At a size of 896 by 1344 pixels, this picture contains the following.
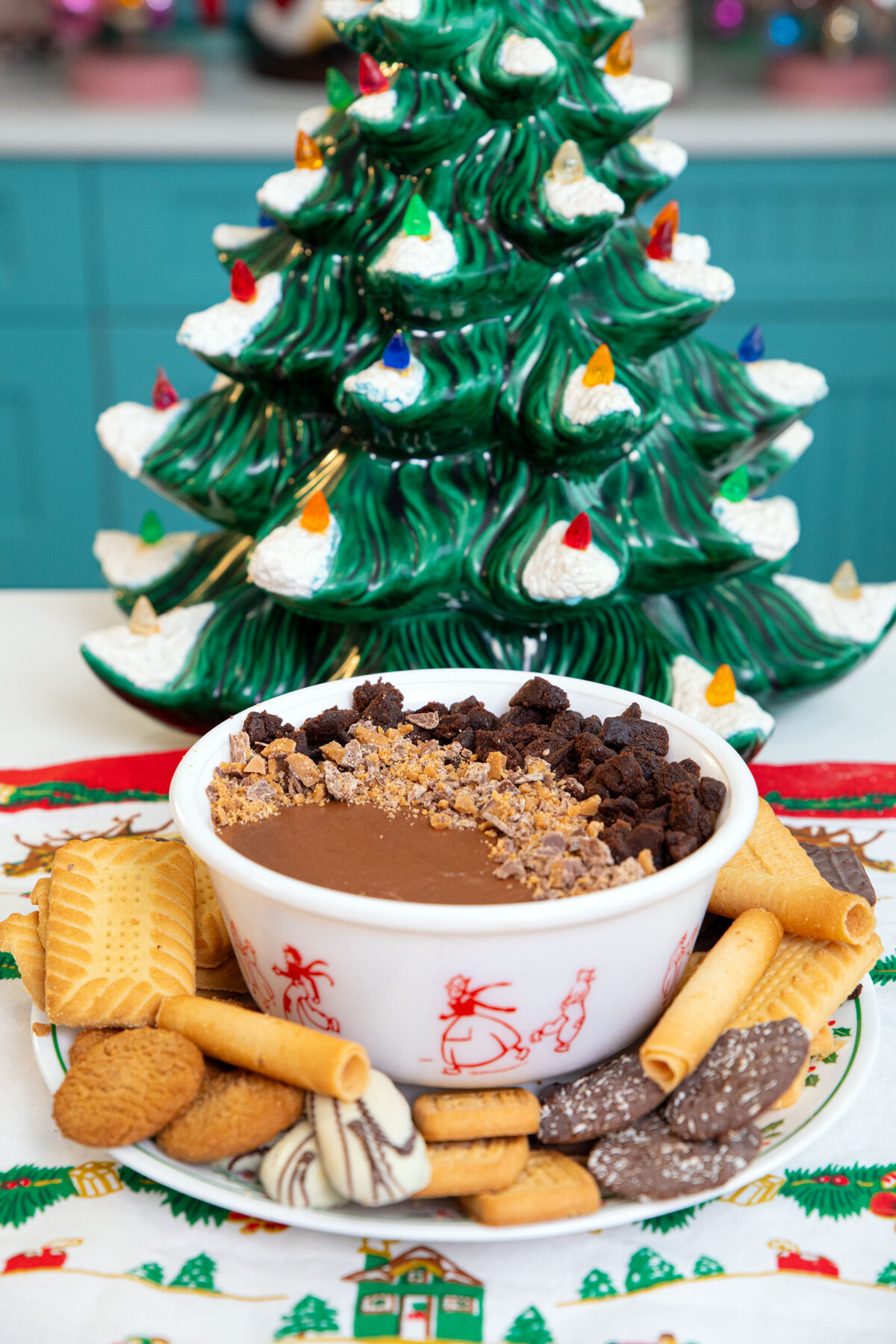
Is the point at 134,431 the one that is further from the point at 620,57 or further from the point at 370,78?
the point at 620,57

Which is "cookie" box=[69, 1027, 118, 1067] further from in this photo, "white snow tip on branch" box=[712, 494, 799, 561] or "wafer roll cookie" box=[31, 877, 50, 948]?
"white snow tip on branch" box=[712, 494, 799, 561]

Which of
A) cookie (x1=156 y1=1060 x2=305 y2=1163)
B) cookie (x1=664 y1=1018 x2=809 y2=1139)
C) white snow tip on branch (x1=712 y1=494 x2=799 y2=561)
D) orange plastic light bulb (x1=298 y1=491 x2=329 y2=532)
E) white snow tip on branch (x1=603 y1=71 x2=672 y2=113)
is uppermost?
white snow tip on branch (x1=603 y1=71 x2=672 y2=113)

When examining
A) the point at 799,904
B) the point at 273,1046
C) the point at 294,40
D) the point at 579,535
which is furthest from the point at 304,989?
the point at 294,40

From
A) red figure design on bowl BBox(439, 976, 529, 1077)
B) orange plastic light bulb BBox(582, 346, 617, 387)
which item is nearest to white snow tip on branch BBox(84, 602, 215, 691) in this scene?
orange plastic light bulb BBox(582, 346, 617, 387)

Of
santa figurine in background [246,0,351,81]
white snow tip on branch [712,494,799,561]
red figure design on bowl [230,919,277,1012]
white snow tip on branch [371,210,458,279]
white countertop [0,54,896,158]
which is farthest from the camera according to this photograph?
santa figurine in background [246,0,351,81]

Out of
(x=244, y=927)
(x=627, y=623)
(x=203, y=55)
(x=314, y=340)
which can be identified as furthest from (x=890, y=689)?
(x=203, y=55)
